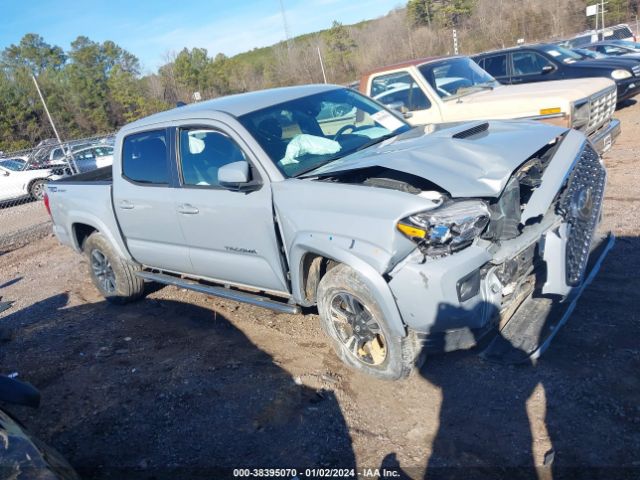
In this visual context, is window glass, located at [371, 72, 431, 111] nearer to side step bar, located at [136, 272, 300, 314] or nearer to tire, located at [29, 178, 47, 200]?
side step bar, located at [136, 272, 300, 314]

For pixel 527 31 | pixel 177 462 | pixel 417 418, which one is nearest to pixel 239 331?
pixel 177 462

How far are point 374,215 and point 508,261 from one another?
879 mm

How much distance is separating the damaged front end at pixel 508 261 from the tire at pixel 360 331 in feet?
0.63

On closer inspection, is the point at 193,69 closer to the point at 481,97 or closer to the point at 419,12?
the point at 419,12

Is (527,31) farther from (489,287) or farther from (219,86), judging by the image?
(489,287)

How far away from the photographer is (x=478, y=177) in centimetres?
313

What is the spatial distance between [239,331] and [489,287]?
8.13 ft

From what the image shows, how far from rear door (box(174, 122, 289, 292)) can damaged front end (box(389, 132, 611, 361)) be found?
1.20 m

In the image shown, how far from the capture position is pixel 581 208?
3.52m

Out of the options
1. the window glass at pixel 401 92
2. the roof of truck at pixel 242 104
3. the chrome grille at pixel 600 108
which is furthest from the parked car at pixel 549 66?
the roof of truck at pixel 242 104

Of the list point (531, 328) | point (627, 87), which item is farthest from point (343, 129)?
point (627, 87)

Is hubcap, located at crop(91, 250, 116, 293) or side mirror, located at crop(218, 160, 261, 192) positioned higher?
side mirror, located at crop(218, 160, 261, 192)

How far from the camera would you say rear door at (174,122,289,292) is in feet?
12.5

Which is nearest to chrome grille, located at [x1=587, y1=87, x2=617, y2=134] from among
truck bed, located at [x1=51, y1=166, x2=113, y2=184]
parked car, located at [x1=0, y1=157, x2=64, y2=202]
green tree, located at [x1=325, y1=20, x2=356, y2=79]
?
truck bed, located at [x1=51, y1=166, x2=113, y2=184]
